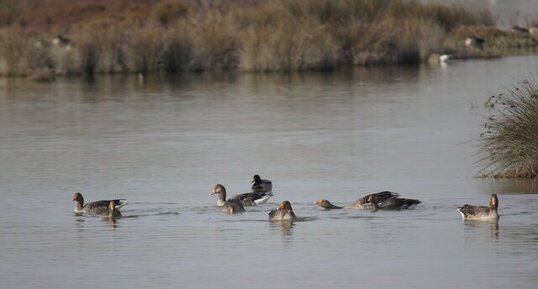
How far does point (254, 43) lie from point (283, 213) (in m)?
27.4

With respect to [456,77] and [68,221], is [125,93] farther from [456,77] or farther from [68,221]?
[68,221]

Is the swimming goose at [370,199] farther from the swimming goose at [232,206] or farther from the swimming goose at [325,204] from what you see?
→ the swimming goose at [232,206]

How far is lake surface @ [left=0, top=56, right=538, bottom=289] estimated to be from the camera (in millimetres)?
13961

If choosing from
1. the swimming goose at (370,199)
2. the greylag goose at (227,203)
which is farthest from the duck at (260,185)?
the swimming goose at (370,199)

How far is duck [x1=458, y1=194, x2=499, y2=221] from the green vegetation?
27.5 meters

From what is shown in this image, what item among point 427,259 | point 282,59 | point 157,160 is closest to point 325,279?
point 427,259

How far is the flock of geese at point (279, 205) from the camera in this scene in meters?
16.4

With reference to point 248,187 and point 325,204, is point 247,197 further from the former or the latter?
point 248,187

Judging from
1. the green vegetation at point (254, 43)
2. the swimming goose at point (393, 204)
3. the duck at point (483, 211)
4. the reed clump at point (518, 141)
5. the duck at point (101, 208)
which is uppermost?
the green vegetation at point (254, 43)

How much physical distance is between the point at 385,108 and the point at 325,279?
1875 centimetres

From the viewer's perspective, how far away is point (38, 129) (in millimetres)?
29562

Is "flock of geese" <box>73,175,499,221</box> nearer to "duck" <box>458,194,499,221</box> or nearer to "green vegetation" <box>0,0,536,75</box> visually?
"duck" <box>458,194,499,221</box>

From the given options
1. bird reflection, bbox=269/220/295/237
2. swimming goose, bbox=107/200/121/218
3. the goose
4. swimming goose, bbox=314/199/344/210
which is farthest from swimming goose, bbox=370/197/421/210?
the goose

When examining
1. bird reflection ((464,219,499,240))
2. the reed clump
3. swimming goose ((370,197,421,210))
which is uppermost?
the reed clump
